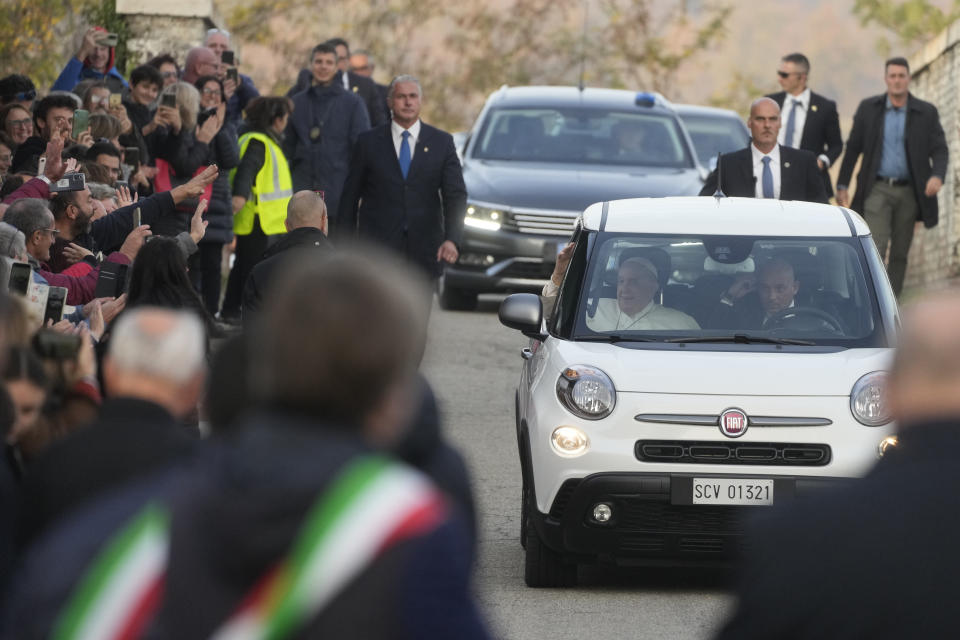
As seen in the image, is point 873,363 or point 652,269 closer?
point 873,363

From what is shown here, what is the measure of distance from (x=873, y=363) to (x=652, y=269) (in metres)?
1.15

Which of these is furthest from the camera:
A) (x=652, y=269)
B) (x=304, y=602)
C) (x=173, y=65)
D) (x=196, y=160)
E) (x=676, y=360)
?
(x=173, y=65)

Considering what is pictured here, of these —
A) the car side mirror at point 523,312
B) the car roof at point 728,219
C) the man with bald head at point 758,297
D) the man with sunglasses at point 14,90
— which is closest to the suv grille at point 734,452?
the man with bald head at point 758,297

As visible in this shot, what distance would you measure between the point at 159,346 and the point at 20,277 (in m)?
3.78

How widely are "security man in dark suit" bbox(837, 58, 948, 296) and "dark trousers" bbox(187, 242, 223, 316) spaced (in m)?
5.56

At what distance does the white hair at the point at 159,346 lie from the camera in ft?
12.4

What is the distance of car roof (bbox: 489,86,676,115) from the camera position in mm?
18344

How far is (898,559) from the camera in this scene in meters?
2.92

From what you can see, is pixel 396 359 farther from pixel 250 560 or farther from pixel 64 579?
pixel 64 579

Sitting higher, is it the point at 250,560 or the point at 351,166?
the point at 250,560

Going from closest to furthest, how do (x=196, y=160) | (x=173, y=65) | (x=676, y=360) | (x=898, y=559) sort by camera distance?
(x=898, y=559) → (x=676, y=360) → (x=196, y=160) → (x=173, y=65)

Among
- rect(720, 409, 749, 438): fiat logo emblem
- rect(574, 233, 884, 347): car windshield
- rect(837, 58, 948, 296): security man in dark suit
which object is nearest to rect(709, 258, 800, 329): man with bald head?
rect(574, 233, 884, 347): car windshield

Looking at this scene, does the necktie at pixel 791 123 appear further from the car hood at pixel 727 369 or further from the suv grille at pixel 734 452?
the suv grille at pixel 734 452

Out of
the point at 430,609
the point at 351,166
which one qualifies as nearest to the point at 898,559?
the point at 430,609
